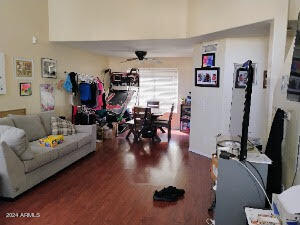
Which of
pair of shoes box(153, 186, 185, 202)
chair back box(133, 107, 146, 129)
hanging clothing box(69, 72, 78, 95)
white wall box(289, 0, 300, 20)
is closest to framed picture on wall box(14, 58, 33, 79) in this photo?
hanging clothing box(69, 72, 78, 95)

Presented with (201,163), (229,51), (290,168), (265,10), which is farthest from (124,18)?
(290,168)

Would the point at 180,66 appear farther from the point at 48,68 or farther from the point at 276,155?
the point at 276,155

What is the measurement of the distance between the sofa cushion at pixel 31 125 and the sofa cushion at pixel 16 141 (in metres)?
0.78

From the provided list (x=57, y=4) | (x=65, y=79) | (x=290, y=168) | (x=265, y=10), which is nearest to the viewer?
(x=290, y=168)

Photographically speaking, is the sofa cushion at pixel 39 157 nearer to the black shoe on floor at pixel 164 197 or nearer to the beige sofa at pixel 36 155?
the beige sofa at pixel 36 155

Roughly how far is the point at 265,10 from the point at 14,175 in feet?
12.4

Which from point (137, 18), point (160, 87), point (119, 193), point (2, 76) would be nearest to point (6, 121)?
→ point (2, 76)

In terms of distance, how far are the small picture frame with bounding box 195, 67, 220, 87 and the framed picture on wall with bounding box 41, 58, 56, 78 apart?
304cm

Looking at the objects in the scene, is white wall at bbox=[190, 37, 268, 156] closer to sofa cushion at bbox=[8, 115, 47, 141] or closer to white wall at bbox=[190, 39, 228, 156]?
white wall at bbox=[190, 39, 228, 156]

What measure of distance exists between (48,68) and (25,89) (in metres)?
0.77

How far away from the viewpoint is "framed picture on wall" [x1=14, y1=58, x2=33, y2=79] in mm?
4134

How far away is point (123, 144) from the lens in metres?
5.79

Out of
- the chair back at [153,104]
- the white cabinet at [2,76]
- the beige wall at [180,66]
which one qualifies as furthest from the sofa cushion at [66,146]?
the beige wall at [180,66]

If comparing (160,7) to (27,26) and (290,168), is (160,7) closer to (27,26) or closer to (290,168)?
(27,26)
